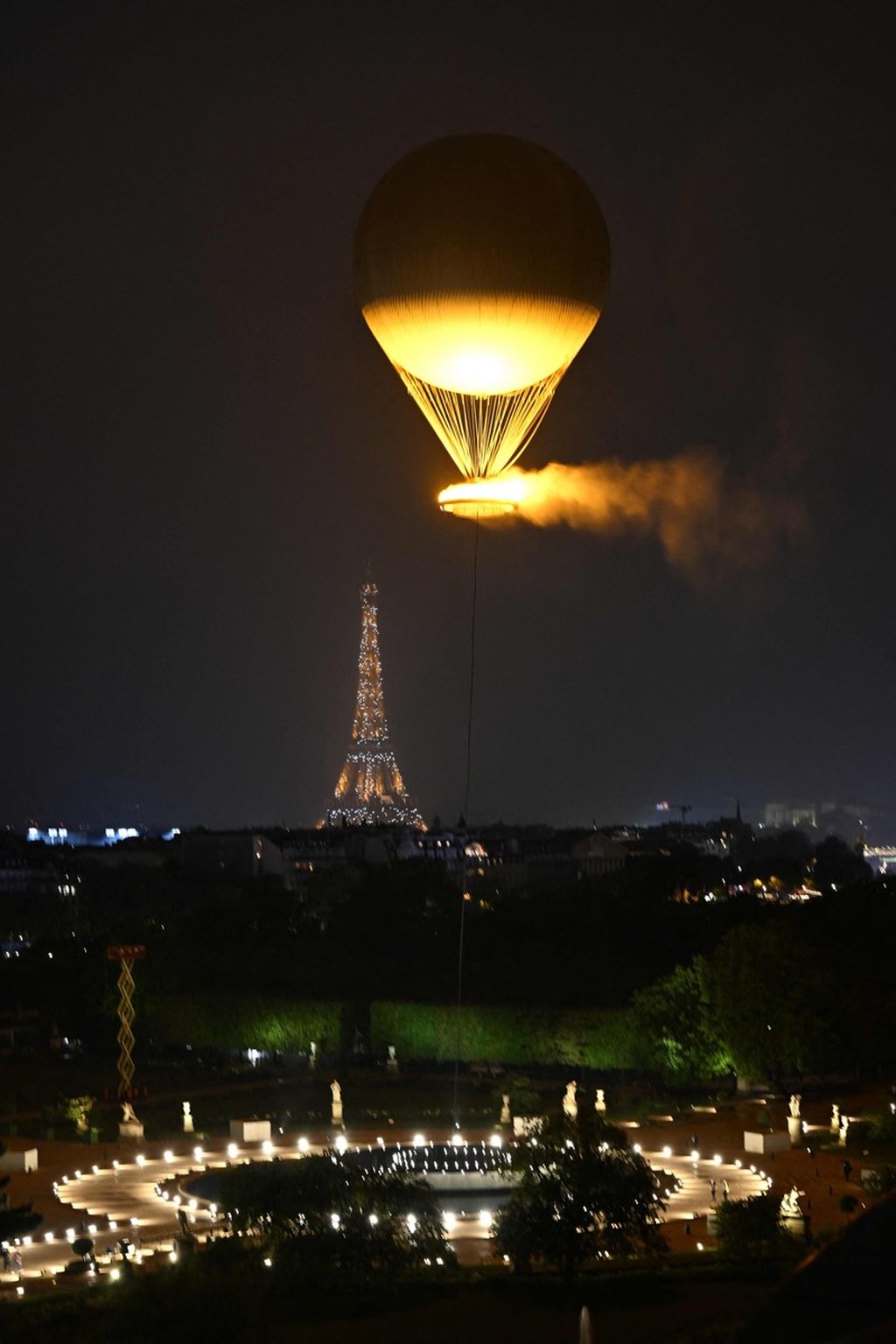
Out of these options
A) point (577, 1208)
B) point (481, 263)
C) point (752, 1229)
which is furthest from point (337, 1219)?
point (481, 263)

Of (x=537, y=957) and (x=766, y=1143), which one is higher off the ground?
A: (x=537, y=957)

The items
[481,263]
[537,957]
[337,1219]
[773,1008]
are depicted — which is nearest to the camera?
[337,1219]

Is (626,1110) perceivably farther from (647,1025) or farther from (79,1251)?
(79,1251)

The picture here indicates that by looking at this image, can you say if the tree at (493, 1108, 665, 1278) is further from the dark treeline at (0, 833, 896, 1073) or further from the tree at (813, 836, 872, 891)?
the tree at (813, 836, 872, 891)

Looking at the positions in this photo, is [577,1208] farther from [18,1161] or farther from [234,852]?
[234,852]

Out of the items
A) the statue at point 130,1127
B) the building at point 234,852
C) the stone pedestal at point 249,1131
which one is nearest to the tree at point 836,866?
the building at point 234,852

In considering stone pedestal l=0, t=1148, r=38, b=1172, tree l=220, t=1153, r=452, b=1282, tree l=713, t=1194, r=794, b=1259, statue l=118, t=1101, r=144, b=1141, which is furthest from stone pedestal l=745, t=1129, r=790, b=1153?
tree l=220, t=1153, r=452, b=1282

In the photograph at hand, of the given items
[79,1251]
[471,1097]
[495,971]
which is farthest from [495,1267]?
[495,971]
